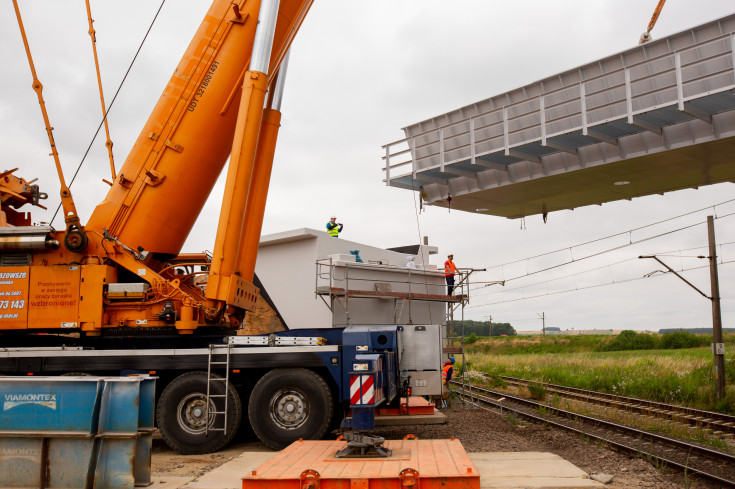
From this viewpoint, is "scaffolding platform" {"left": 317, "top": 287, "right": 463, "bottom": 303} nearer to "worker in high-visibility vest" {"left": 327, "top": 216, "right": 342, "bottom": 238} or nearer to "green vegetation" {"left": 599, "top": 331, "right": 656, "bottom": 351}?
"worker in high-visibility vest" {"left": 327, "top": 216, "right": 342, "bottom": 238}

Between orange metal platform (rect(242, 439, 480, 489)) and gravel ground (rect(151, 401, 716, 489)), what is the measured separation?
184cm

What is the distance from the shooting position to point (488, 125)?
14133mm

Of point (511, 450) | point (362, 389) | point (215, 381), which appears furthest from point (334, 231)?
point (362, 389)

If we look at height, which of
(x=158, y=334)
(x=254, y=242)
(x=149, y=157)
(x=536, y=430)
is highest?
(x=149, y=157)

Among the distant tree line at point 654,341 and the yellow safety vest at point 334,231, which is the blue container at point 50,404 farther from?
the distant tree line at point 654,341

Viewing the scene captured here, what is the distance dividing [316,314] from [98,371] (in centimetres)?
893

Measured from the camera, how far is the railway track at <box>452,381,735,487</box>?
925cm

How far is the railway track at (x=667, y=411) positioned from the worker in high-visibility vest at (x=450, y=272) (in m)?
4.25

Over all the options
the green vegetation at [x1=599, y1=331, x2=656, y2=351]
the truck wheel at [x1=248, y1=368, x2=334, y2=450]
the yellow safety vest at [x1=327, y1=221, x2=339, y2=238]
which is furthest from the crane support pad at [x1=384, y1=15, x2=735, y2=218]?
the green vegetation at [x1=599, y1=331, x2=656, y2=351]

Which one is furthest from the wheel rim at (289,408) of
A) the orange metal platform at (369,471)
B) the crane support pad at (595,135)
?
the crane support pad at (595,135)

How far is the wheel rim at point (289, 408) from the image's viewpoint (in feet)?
33.2

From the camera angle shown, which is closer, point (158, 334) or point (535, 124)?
point (158, 334)

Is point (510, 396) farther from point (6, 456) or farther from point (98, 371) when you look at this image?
point (6, 456)

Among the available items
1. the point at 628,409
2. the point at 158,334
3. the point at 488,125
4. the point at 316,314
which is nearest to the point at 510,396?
the point at 628,409
